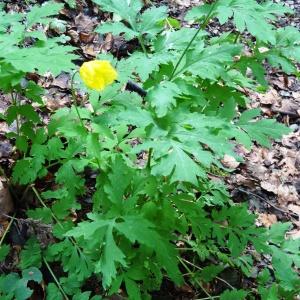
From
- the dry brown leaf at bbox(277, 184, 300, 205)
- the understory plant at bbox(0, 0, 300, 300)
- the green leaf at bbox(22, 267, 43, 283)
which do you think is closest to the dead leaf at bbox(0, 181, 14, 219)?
the understory plant at bbox(0, 0, 300, 300)

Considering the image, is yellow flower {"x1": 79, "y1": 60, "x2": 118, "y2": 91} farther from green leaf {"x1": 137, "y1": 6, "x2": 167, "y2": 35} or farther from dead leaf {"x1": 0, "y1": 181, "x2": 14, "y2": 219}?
dead leaf {"x1": 0, "y1": 181, "x2": 14, "y2": 219}

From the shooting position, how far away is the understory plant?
1.85m

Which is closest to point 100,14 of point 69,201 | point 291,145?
point 291,145

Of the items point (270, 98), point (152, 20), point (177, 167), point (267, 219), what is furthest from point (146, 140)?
point (270, 98)

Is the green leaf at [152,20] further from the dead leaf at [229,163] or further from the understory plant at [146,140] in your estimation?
the dead leaf at [229,163]

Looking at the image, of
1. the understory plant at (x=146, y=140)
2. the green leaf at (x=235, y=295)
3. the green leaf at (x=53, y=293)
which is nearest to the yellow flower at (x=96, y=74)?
the understory plant at (x=146, y=140)

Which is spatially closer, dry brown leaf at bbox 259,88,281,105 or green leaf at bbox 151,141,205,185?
green leaf at bbox 151,141,205,185

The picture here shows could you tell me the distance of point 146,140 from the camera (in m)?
2.19

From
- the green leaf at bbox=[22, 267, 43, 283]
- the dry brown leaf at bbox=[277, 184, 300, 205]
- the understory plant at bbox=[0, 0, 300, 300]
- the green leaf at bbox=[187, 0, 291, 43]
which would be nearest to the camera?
the understory plant at bbox=[0, 0, 300, 300]

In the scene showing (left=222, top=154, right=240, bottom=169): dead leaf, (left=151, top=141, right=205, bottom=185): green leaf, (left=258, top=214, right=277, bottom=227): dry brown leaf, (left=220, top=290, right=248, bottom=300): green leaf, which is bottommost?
(left=258, top=214, right=277, bottom=227): dry brown leaf

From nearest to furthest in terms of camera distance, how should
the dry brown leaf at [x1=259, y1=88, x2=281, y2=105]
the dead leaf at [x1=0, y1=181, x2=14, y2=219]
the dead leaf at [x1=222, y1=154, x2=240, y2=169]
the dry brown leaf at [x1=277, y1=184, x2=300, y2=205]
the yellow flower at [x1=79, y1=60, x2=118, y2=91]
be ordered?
the yellow flower at [x1=79, y1=60, x2=118, y2=91] < the dead leaf at [x1=0, y1=181, x2=14, y2=219] < the dry brown leaf at [x1=277, y1=184, x2=300, y2=205] < the dead leaf at [x1=222, y1=154, x2=240, y2=169] < the dry brown leaf at [x1=259, y1=88, x2=281, y2=105]

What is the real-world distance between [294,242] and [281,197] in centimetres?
103

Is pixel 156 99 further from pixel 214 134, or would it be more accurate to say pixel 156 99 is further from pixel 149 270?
pixel 149 270

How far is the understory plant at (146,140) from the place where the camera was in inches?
72.7
